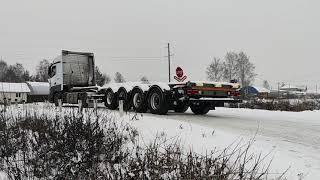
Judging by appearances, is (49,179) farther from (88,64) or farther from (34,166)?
(88,64)

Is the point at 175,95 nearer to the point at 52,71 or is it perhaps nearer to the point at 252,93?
the point at 52,71

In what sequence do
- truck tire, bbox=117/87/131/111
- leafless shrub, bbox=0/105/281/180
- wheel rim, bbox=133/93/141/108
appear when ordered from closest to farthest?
1. leafless shrub, bbox=0/105/281/180
2. wheel rim, bbox=133/93/141/108
3. truck tire, bbox=117/87/131/111

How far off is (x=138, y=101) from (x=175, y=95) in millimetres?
2029

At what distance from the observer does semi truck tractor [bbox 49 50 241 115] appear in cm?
1253

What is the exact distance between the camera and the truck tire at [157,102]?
42.0 feet

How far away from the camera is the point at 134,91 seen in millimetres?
14305

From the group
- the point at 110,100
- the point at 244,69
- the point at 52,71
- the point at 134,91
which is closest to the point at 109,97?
the point at 110,100

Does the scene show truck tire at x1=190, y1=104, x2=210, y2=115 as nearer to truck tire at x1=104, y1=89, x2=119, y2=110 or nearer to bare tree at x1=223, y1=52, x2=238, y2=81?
truck tire at x1=104, y1=89, x2=119, y2=110

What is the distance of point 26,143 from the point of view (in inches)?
296

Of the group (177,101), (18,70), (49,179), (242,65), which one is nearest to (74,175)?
(49,179)

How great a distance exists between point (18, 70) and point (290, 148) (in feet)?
394

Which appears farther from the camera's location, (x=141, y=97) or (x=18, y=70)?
(x=18, y=70)

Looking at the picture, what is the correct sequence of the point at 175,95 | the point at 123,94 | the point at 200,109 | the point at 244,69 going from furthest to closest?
the point at 244,69
the point at 200,109
the point at 123,94
the point at 175,95

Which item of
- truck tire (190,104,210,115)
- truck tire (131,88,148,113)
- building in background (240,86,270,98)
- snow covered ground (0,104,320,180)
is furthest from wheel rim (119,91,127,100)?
building in background (240,86,270,98)
